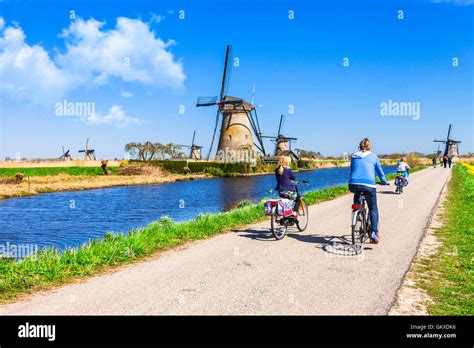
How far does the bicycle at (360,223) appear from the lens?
7.98m

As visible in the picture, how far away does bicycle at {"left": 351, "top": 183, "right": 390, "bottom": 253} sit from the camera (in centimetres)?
798

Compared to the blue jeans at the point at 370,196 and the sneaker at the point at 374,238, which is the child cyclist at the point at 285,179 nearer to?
the blue jeans at the point at 370,196

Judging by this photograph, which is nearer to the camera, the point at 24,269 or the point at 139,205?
the point at 24,269

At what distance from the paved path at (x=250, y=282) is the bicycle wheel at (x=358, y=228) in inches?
12.0

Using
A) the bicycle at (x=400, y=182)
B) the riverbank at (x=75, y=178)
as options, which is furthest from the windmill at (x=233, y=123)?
the bicycle at (x=400, y=182)

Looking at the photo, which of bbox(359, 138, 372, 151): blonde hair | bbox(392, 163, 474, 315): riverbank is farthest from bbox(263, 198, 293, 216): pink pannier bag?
bbox(392, 163, 474, 315): riverbank

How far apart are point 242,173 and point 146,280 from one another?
5400 cm

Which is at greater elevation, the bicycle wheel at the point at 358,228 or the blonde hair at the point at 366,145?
the blonde hair at the point at 366,145

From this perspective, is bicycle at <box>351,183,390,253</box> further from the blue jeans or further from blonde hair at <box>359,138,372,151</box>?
blonde hair at <box>359,138,372,151</box>

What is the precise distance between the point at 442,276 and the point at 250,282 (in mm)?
3111
